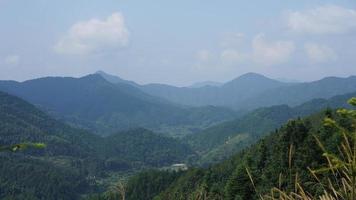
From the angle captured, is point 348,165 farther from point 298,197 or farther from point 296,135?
point 296,135

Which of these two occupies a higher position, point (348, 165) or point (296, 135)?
point (348, 165)

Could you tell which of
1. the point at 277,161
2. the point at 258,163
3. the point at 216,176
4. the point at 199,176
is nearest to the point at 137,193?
the point at 199,176

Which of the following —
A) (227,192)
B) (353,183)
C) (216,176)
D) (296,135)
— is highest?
(353,183)

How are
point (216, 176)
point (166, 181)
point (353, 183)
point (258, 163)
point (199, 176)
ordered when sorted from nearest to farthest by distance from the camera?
point (353, 183) < point (258, 163) < point (216, 176) < point (199, 176) < point (166, 181)

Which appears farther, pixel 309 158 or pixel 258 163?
pixel 258 163

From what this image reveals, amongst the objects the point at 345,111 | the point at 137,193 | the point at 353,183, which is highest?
the point at 345,111

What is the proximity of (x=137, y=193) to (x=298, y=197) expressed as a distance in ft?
472

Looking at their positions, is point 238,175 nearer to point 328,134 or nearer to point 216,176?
point 328,134

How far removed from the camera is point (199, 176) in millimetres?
116625

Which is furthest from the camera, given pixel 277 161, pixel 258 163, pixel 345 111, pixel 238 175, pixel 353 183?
pixel 258 163

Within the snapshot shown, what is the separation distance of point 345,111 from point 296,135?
168 ft

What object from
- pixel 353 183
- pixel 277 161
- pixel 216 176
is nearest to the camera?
pixel 353 183

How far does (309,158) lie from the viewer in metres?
46.7

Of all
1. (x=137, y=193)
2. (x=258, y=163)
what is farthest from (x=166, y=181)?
(x=258, y=163)
